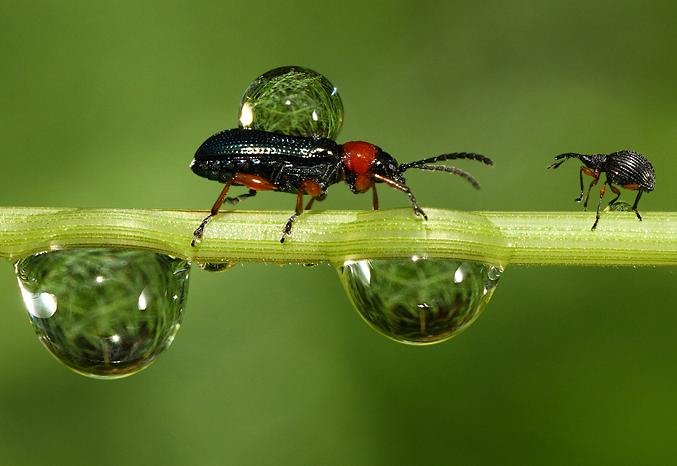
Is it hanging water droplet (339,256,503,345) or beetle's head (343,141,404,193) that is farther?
beetle's head (343,141,404,193)

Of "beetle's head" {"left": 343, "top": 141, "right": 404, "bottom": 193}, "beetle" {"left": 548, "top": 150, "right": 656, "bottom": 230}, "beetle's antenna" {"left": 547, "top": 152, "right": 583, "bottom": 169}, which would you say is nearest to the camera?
"beetle" {"left": 548, "top": 150, "right": 656, "bottom": 230}

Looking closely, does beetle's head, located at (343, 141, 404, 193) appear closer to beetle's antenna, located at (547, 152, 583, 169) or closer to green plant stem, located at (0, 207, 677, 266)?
beetle's antenna, located at (547, 152, 583, 169)

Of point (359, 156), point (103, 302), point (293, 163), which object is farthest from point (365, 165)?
point (103, 302)

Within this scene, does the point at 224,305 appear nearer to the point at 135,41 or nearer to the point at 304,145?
the point at 304,145

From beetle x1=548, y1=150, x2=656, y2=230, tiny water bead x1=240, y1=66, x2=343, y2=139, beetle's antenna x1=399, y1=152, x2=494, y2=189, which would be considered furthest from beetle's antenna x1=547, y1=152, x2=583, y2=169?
tiny water bead x1=240, y1=66, x2=343, y2=139

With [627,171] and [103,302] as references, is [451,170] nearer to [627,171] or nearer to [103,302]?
[627,171]

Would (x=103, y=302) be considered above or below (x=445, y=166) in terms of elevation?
below
